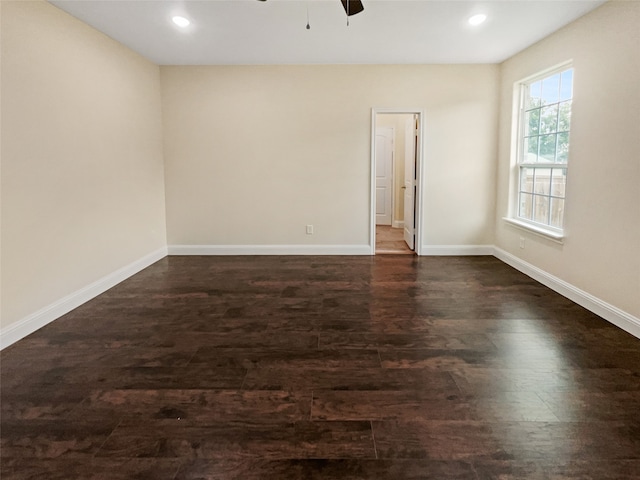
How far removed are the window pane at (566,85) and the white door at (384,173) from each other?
4.84 metres

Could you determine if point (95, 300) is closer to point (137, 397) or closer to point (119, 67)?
point (137, 397)

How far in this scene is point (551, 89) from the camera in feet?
15.4

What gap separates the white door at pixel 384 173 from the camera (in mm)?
9258

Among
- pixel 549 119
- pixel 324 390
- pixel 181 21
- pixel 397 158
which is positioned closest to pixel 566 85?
pixel 549 119

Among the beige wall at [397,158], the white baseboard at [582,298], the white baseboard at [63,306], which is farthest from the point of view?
the beige wall at [397,158]

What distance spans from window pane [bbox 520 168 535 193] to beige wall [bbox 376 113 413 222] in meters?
3.61

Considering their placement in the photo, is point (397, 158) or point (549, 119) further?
point (397, 158)

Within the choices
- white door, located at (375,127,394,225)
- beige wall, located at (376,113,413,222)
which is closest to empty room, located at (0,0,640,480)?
beige wall, located at (376,113,413,222)

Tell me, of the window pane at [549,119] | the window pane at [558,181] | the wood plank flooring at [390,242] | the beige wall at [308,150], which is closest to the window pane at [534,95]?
the window pane at [549,119]

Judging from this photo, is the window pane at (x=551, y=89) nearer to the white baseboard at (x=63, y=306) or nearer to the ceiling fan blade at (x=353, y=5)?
the ceiling fan blade at (x=353, y=5)

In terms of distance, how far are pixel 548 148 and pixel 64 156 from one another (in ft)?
16.0

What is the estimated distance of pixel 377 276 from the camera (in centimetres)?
501

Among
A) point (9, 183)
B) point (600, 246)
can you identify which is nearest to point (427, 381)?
point (600, 246)

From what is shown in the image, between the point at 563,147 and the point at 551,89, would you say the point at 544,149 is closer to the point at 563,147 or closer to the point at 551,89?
the point at 563,147
